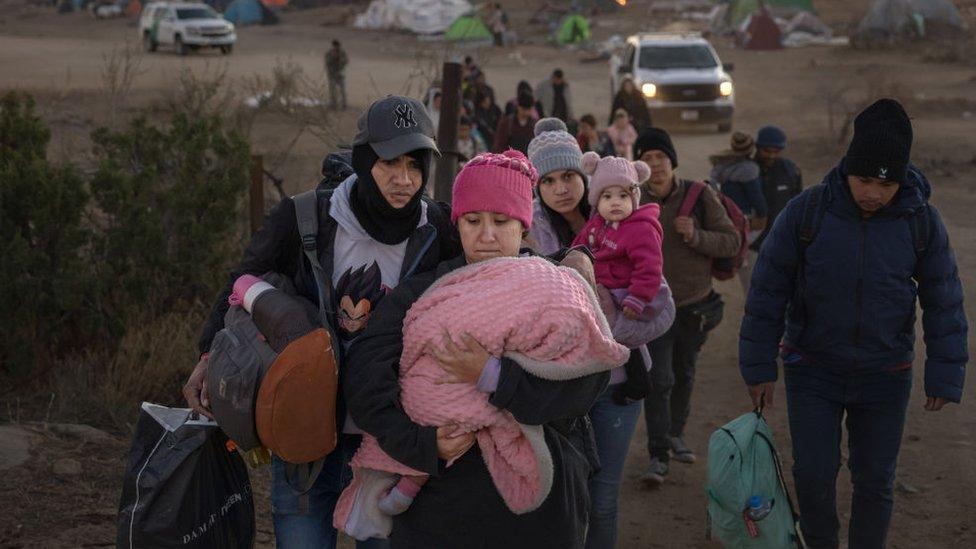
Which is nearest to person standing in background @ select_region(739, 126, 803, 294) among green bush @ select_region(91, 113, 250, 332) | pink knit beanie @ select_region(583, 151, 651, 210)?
green bush @ select_region(91, 113, 250, 332)

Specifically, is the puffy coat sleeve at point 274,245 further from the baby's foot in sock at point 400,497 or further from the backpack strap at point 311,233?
the baby's foot in sock at point 400,497

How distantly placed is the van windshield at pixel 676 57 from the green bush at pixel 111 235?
60.7 feet

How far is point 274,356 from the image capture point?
10.7 feet

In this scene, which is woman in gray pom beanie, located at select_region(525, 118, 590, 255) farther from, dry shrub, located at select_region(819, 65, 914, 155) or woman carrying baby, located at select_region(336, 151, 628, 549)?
dry shrub, located at select_region(819, 65, 914, 155)

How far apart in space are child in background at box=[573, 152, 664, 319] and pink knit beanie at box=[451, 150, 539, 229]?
69.8 inches

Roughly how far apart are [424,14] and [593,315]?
52.6 meters

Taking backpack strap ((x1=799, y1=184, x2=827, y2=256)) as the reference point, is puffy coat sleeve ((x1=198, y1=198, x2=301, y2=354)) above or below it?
above

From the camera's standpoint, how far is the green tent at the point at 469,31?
→ 48.2m

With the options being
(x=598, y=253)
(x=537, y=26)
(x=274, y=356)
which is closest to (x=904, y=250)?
(x=598, y=253)

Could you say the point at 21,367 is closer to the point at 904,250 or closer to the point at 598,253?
the point at 598,253

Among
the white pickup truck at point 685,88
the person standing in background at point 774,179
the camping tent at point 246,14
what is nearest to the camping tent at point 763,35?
the white pickup truck at point 685,88

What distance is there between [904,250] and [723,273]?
2056mm

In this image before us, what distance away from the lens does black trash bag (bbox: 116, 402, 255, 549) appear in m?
3.56

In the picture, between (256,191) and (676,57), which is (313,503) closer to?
(256,191)
